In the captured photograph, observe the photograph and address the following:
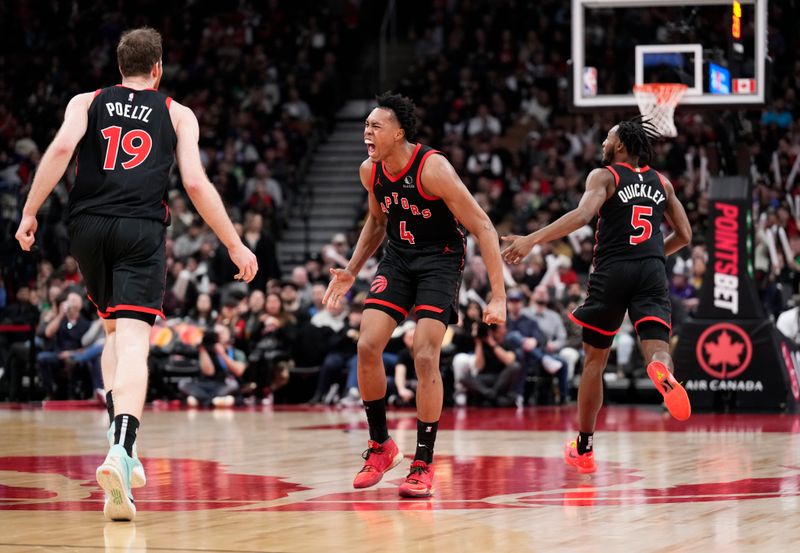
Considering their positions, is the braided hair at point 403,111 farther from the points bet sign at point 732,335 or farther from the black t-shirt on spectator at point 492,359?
the black t-shirt on spectator at point 492,359

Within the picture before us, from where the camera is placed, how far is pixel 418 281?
7.09 metres

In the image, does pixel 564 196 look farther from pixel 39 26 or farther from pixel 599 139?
pixel 39 26

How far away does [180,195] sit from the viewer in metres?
20.8

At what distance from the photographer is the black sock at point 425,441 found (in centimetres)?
671

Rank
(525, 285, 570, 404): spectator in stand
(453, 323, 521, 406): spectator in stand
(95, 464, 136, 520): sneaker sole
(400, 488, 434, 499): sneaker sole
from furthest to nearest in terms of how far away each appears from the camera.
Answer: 1. (525, 285, 570, 404): spectator in stand
2. (453, 323, 521, 406): spectator in stand
3. (400, 488, 434, 499): sneaker sole
4. (95, 464, 136, 520): sneaker sole

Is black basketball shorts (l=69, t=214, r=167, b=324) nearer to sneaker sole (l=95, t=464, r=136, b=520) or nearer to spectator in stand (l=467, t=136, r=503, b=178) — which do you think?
sneaker sole (l=95, t=464, r=136, b=520)

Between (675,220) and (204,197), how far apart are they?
3.53m

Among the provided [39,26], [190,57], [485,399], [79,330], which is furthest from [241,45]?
[485,399]

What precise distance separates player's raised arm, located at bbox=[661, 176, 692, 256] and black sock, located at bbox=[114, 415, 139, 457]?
390 centimetres

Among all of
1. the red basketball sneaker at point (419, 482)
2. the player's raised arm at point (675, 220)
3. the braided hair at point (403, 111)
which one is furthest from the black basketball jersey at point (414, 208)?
the player's raised arm at point (675, 220)

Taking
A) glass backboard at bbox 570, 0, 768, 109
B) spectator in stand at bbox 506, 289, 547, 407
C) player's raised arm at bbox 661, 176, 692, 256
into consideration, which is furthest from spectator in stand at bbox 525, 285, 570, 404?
player's raised arm at bbox 661, 176, 692, 256

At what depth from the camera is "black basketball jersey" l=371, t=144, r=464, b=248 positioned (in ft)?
22.9

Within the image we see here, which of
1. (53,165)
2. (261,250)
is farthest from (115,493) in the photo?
(261,250)

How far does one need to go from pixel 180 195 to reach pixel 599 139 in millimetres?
6705
